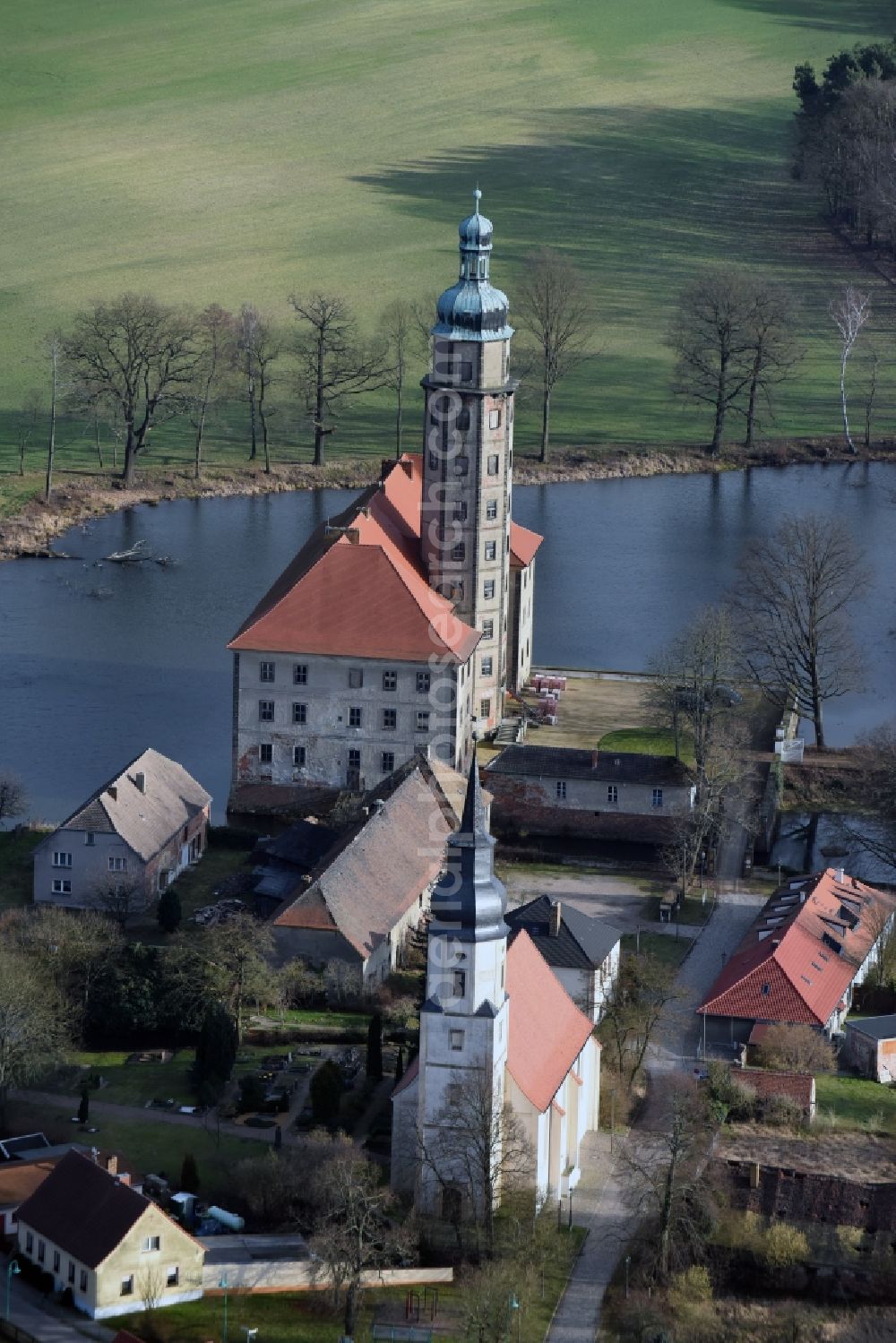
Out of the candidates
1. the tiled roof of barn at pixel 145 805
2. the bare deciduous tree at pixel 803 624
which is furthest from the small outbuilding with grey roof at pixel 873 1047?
the bare deciduous tree at pixel 803 624

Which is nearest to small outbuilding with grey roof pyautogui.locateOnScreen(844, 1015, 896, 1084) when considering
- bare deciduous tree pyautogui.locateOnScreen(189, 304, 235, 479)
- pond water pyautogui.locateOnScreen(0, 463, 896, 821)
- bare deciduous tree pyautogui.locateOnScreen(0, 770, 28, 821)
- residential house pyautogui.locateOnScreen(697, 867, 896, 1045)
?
residential house pyautogui.locateOnScreen(697, 867, 896, 1045)

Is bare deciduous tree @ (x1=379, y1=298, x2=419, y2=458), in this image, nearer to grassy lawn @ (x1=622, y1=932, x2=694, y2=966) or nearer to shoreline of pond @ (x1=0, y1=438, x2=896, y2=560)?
shoreline of pond @ (x1=0, y1=438, x2=896, y2=560)

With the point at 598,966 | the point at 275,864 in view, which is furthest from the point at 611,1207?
the point at 275,864

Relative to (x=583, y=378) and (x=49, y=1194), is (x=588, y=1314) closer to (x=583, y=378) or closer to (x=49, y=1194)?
(x=49, y=1194)

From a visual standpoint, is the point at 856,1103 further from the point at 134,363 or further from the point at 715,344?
the point at 715,344

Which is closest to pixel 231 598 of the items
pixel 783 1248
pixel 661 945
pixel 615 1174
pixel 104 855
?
pixel 104 855

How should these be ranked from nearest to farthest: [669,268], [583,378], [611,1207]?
[611,1207] → [583,378] → [669,268]
